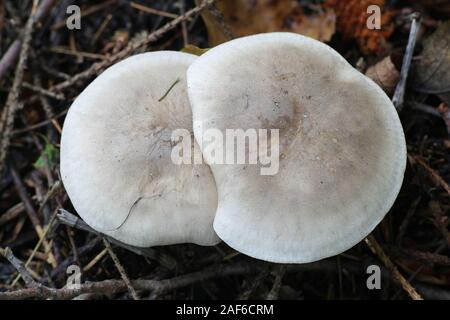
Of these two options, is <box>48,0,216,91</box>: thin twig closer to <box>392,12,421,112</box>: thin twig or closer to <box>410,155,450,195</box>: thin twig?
<box>392,12,421,112</box>: thin twig

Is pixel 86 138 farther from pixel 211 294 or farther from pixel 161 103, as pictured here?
pixel 211 294

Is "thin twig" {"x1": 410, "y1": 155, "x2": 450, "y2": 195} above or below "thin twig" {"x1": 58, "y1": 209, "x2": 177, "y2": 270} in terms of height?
above

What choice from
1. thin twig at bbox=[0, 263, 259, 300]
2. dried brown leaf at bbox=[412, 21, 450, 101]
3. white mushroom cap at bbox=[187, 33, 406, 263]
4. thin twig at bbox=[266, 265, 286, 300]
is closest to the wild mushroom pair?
white mushroom cap at bbox=[187, 33, 406, 263]

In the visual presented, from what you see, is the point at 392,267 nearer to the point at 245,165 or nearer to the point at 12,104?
the point at 245,165

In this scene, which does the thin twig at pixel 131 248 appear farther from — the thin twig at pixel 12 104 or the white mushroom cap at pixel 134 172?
the thin twig at pixel 12 104

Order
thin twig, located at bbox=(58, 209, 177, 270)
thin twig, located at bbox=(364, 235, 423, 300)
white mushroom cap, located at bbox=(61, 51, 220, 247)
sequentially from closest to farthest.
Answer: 1. white mushroom cap, located at bbox=(61, 51, 220, 247)
2. thin twig, located at bbox=(364, 235, 423, 300)
3. thin twig, located at bbox=(58, 209, 177, 270)

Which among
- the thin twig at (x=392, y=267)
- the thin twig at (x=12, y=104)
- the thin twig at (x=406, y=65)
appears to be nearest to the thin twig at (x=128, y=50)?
the thin twig at (x=12, y=104)

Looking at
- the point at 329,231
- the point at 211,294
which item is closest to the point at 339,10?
the point at 329,231
